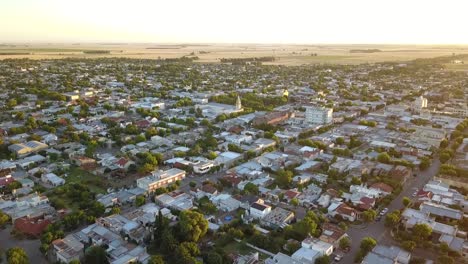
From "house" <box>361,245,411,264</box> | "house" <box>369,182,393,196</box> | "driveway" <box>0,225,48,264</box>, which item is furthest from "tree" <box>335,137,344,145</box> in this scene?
"driveway" <box>0,225,48,264</box>

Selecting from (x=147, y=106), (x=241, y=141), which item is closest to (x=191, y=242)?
(x=241, y=141)

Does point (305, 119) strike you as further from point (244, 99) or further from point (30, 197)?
point (30, 197)

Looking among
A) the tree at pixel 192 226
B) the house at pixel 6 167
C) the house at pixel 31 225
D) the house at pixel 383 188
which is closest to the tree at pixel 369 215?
the house at pixel 383 188

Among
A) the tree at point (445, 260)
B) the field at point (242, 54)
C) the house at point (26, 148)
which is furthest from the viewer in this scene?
Result: the field at point (242, 54)

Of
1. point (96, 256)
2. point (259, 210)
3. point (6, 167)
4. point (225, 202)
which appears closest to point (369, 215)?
point (259, 210)

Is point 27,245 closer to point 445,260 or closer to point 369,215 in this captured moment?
point 369,215

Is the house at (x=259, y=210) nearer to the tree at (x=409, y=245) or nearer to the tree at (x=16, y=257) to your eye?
the tree at (x=409, y=245)

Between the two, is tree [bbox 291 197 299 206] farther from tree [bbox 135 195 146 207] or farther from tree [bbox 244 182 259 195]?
tree [bbox 135 195 146 207]
